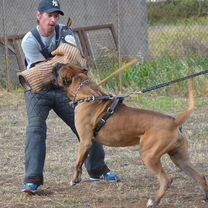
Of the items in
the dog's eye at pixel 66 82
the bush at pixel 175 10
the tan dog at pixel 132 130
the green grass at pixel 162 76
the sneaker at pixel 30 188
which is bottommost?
the green grass at pixel 162 76

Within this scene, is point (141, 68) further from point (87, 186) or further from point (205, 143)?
point (87, 186)

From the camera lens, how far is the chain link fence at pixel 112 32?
14023 mm

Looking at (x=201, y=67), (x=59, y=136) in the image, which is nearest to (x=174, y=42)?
(x=201, y=67)

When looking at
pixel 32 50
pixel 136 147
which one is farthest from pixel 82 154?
pixel 136 147

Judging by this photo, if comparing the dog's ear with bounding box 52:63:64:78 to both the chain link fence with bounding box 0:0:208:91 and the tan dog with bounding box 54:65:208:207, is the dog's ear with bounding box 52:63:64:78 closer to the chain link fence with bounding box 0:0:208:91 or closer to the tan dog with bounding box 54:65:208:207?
the tan dog with bounding box 54:65:208:207

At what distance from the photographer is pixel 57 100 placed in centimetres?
696

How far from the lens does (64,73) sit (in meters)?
6.48

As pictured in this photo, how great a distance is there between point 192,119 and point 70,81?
14.4 feet

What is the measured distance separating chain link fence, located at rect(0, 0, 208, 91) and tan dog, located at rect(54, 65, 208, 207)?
6804 mm

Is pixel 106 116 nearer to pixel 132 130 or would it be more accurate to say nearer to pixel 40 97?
pixel 132 130

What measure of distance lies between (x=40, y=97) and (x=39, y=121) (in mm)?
231

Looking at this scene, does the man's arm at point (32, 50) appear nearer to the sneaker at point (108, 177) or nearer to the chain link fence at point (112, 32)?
the sneaker at point (108, 177)

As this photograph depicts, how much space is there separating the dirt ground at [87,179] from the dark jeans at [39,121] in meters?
0.23

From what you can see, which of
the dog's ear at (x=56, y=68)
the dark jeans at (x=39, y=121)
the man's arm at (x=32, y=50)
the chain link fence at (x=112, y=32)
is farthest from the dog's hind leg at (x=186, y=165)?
the chain link fence at (x=112, y=32)
